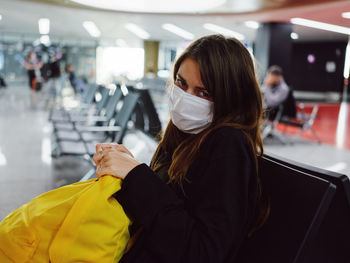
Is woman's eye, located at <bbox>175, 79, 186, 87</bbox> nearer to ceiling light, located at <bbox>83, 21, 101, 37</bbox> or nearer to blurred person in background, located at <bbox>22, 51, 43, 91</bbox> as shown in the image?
blurred person in background, located at <bbox>22, 51, 43, 91</bbox>

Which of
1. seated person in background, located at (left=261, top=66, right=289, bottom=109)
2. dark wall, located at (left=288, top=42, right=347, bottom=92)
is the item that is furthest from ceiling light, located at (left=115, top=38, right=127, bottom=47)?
seated person in background, located at (left=261, top=66, right=289, bottom=109)

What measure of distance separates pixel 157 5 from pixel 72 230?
10.9 m

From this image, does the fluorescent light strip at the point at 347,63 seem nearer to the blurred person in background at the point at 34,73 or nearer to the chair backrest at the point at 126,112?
the blurred person in background at the point at 34,73

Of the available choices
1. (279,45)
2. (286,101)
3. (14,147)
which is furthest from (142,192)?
(279,45)

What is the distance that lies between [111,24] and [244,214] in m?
15.4

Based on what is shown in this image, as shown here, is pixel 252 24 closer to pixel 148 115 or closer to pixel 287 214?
pixel 148 115

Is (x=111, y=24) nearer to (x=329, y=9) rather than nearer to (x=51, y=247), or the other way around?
(x=329, y=9)

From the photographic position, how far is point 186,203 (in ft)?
3.26

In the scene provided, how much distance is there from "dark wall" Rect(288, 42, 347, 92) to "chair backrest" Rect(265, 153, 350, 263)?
21.8 meters

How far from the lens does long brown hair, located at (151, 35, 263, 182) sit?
1009 mm

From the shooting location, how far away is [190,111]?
1.10 metres

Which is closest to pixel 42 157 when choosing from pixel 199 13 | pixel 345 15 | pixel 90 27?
pixel 199 13

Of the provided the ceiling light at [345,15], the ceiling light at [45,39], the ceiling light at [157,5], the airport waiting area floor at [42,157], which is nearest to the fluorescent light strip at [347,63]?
the ceiling light at [345,15]

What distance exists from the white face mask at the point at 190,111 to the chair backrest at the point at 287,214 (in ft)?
0.82
